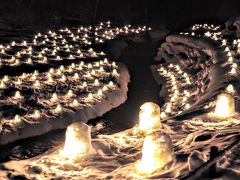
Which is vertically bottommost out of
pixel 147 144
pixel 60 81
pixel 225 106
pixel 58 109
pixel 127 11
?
pixel 147 144

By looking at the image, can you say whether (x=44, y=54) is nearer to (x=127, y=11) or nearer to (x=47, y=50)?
(x=47, y=50)

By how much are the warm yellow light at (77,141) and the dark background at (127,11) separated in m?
34.7

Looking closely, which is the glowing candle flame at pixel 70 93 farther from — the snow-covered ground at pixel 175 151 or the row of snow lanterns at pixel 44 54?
the row of snow lanterns at pixel 44 54

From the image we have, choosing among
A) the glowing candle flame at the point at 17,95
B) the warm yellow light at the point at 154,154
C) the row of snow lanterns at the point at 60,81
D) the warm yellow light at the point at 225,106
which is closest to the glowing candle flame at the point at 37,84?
the row of snow lanterns at the point at 60,81

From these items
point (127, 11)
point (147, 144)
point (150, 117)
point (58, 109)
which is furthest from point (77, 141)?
point (127, 11)

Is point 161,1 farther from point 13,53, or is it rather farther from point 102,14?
point 13,53

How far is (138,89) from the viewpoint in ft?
58.1

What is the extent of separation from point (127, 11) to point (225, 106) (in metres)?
40.6

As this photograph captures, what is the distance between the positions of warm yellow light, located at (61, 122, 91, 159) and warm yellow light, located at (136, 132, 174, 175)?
1.61 meters

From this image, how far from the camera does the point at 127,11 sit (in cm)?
4878

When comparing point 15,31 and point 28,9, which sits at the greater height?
point 28,9

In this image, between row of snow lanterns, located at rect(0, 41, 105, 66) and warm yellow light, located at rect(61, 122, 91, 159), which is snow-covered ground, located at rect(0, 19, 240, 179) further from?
row of snow lanterns, located at rect(0, 41, 105, 66)

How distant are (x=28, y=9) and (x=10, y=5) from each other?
1.98m

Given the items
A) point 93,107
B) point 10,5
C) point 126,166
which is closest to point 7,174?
point 126,166
